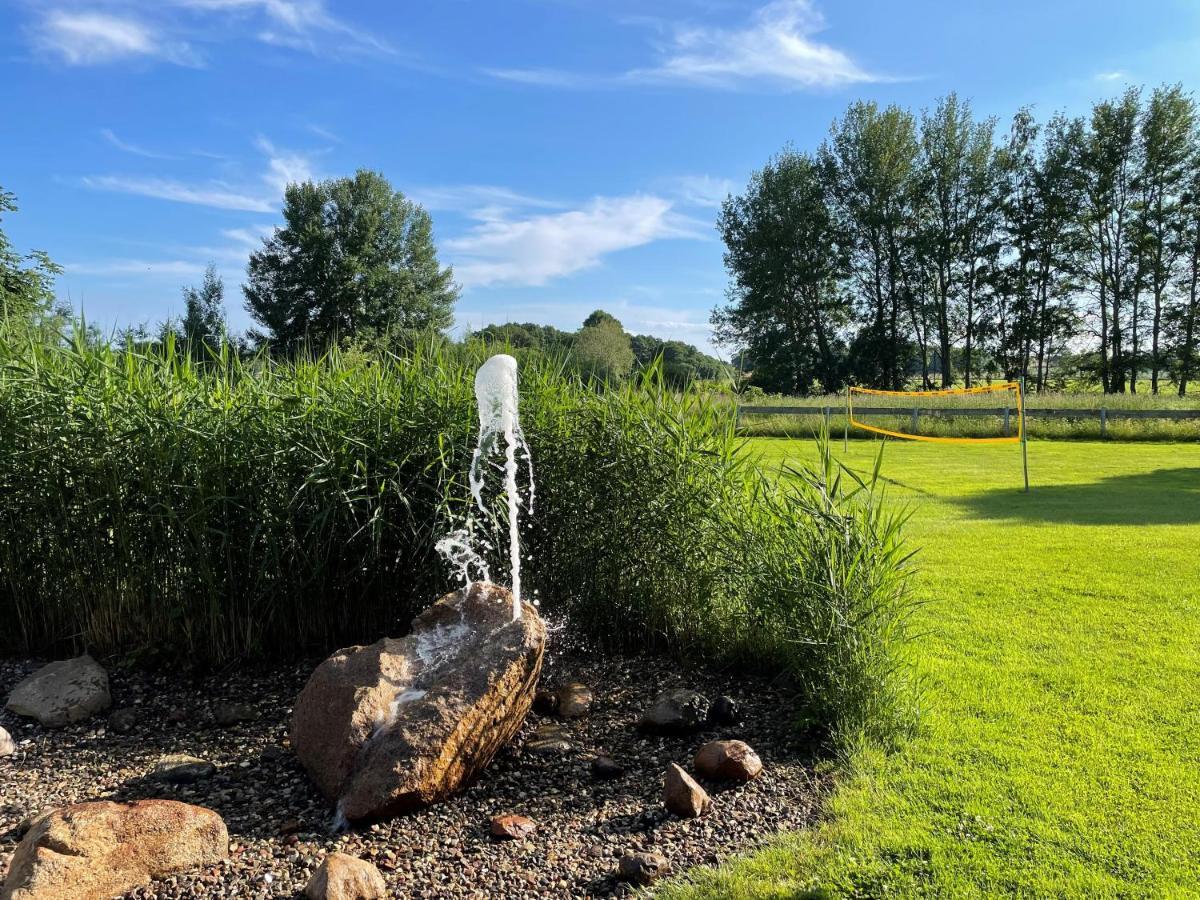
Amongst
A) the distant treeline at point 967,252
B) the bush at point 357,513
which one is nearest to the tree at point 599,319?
the distant treeline at point 967,252

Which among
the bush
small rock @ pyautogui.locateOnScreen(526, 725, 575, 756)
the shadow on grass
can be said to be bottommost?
small rock @ pyautogui.locateOnScreen(526, 725, 575, 756)

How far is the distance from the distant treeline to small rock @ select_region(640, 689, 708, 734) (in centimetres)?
2278

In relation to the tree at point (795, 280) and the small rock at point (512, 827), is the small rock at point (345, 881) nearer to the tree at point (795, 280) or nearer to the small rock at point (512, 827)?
the small rock at point (512, 827)

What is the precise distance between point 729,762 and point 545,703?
903mm

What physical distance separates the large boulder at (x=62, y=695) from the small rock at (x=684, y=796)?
8.05 feet

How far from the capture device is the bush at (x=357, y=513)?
3275 mm

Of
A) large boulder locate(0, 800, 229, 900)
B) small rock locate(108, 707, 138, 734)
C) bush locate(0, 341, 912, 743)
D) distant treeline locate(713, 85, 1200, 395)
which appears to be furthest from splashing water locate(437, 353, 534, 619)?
distant treeline locate(713, 85, 1200, 395)

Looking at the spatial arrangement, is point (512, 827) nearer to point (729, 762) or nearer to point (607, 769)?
point (607, 769)

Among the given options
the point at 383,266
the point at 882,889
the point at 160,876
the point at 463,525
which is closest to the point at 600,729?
the point at 463,525

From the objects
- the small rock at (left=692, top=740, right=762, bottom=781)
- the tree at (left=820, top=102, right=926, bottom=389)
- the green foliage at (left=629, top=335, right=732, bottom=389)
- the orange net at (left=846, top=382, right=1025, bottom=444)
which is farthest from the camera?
the tree at (left=820, top=102, right=926, bottom=389)

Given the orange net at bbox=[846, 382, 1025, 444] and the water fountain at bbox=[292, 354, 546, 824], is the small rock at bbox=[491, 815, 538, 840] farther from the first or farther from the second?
the orange net at bbox=[846, 382, 1025, 444]

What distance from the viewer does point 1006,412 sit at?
55.9 feet

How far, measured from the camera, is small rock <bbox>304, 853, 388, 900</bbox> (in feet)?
6.45

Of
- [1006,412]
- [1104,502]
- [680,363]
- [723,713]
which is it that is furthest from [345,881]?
[1006,412]
